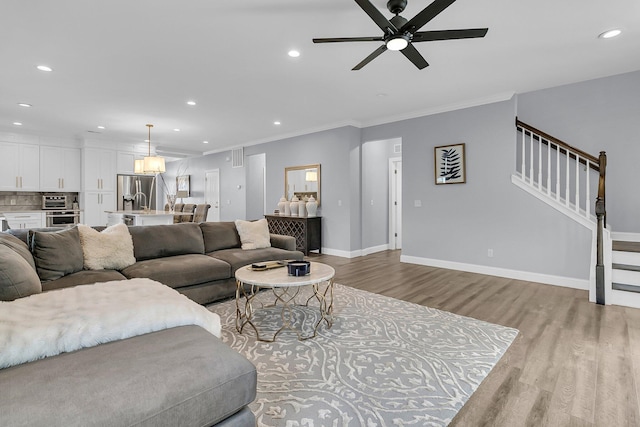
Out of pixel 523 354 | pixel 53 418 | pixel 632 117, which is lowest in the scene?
pixel 523 354

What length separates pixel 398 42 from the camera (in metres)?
2.33

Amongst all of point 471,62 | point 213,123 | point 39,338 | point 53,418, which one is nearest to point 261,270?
point 39,338

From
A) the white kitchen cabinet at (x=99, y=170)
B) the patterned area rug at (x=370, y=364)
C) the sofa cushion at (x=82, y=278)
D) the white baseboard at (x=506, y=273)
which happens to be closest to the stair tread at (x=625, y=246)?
the white baseboard at (x=506, y=273)

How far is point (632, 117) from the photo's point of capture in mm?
3877

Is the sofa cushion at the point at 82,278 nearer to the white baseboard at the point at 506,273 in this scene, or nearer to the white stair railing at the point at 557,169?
the white baseboard at the point at 506,273

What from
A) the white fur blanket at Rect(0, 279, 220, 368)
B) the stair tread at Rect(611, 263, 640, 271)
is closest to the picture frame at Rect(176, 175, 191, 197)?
the white fur blanket at Rect(0, 279, 220, 368)

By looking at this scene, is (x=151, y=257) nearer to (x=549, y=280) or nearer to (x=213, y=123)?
(x=213, y=123)

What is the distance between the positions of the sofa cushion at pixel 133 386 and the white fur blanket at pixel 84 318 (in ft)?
0.16

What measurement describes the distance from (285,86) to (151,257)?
2.69m

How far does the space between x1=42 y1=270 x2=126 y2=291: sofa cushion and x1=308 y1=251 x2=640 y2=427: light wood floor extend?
2.65 meters

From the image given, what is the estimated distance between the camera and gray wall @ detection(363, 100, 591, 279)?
162 inches

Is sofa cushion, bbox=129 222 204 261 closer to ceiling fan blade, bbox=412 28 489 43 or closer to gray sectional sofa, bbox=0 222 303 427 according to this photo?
gray sectional sofa, bbox=0 222 303 427

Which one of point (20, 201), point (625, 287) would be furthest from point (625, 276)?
point (20, 201)

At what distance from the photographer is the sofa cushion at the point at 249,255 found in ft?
11.4
